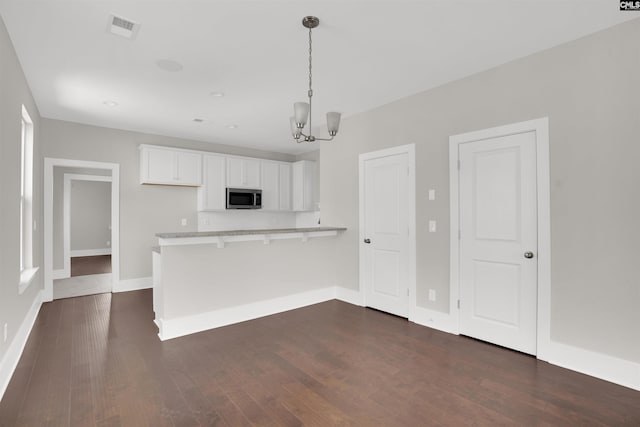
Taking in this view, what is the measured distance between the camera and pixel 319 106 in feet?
13.7

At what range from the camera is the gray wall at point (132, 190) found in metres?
4.83

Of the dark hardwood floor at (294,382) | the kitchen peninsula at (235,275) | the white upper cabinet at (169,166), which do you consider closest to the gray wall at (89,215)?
the white upper cabinet at (169,166)

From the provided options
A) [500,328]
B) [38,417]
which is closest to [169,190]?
[38,417]

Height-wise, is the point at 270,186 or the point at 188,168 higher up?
the point at 188,168

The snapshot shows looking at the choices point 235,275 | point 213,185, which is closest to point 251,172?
point 213,185

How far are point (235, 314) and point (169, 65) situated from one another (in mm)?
2607

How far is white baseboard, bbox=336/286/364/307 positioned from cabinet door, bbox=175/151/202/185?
3125 millimetres

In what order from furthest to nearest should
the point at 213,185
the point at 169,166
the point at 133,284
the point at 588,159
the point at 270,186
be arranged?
the point at 270,186
the point at 213,185
the point at 169,166
the point at 133,284
the point at 588,159

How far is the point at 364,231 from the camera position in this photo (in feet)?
14.1

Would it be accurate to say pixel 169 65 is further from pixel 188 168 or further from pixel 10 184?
pixel 188 168

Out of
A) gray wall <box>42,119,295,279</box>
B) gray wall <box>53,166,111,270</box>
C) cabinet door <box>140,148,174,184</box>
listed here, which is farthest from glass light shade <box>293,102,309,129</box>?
gray wall <box>53,166,111,270</box>

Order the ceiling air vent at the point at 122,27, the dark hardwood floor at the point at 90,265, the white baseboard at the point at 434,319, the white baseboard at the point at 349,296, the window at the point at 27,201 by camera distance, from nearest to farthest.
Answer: the ceiling air vent at the point at 122,27 → the white baseboard at the point at 434,319 → the window at the point at 27,201 → the white baseboard at the point at 349,296 → the dark hardwood floor at the point at 90,265

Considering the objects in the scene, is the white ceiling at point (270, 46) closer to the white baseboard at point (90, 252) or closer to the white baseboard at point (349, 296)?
the white baseboard at point (349, 296)

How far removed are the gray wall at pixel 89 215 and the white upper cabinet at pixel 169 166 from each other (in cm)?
467
